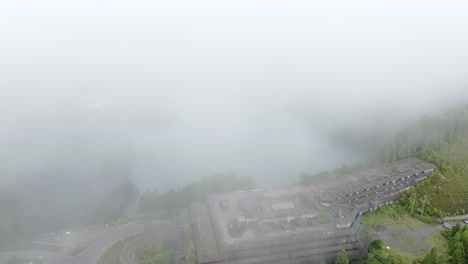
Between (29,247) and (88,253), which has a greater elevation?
(29,247)

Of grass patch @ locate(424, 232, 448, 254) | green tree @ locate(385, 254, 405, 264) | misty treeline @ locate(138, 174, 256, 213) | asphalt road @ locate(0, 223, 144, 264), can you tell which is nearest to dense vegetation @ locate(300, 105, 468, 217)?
grass patch @ locate(424, 232, 448, 254)

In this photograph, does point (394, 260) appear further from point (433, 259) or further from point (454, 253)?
point (454, 253)

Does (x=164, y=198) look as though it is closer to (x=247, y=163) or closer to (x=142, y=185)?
(x=142, y=185)

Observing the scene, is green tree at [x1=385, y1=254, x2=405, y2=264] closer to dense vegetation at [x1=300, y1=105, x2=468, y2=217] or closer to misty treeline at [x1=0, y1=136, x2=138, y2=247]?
A: dense vegetation at [x1=300, y1=105, x2=468, y2=217]

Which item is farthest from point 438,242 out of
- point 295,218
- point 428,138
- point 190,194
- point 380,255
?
point 190,194

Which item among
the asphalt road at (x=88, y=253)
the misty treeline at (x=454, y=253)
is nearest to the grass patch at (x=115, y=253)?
the asphalt road at (x=88, y=253)
